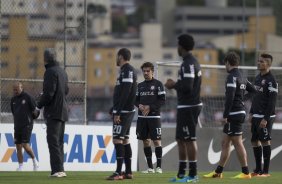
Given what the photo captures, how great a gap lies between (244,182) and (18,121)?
671 centimetres

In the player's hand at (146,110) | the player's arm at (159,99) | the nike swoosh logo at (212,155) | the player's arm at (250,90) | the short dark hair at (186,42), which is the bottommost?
the nike swoosh logo at (212,155)

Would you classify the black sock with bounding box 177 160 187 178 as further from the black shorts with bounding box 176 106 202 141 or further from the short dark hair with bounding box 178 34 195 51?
the short dark hair with bounding box 178 34 195 51

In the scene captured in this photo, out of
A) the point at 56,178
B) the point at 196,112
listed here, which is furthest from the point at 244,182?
the point at 56,178

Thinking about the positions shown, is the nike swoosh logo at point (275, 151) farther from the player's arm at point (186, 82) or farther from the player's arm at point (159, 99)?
the player's arm at point (186, 82)

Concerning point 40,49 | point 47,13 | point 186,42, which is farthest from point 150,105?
point 40,49

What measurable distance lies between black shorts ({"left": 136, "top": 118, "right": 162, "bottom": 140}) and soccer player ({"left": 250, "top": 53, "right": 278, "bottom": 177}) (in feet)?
7.01

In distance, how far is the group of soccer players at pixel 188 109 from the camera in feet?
58.0

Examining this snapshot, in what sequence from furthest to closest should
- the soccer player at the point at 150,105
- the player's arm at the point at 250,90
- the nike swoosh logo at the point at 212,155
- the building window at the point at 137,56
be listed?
the building window at the point at 137,56, the nike swoosh logo at the point at 212,155, the soccer player at the point at 150,105, the player's arm at the point at 250,90

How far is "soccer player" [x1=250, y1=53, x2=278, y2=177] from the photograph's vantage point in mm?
20594

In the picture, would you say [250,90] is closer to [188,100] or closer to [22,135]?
[188,100]

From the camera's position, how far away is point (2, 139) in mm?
24688

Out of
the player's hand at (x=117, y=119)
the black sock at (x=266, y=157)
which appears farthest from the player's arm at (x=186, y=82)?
the black sock at (x=266, y=157)

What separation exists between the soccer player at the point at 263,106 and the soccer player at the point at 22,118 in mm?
5134

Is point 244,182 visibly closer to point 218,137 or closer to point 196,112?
point 196,112
